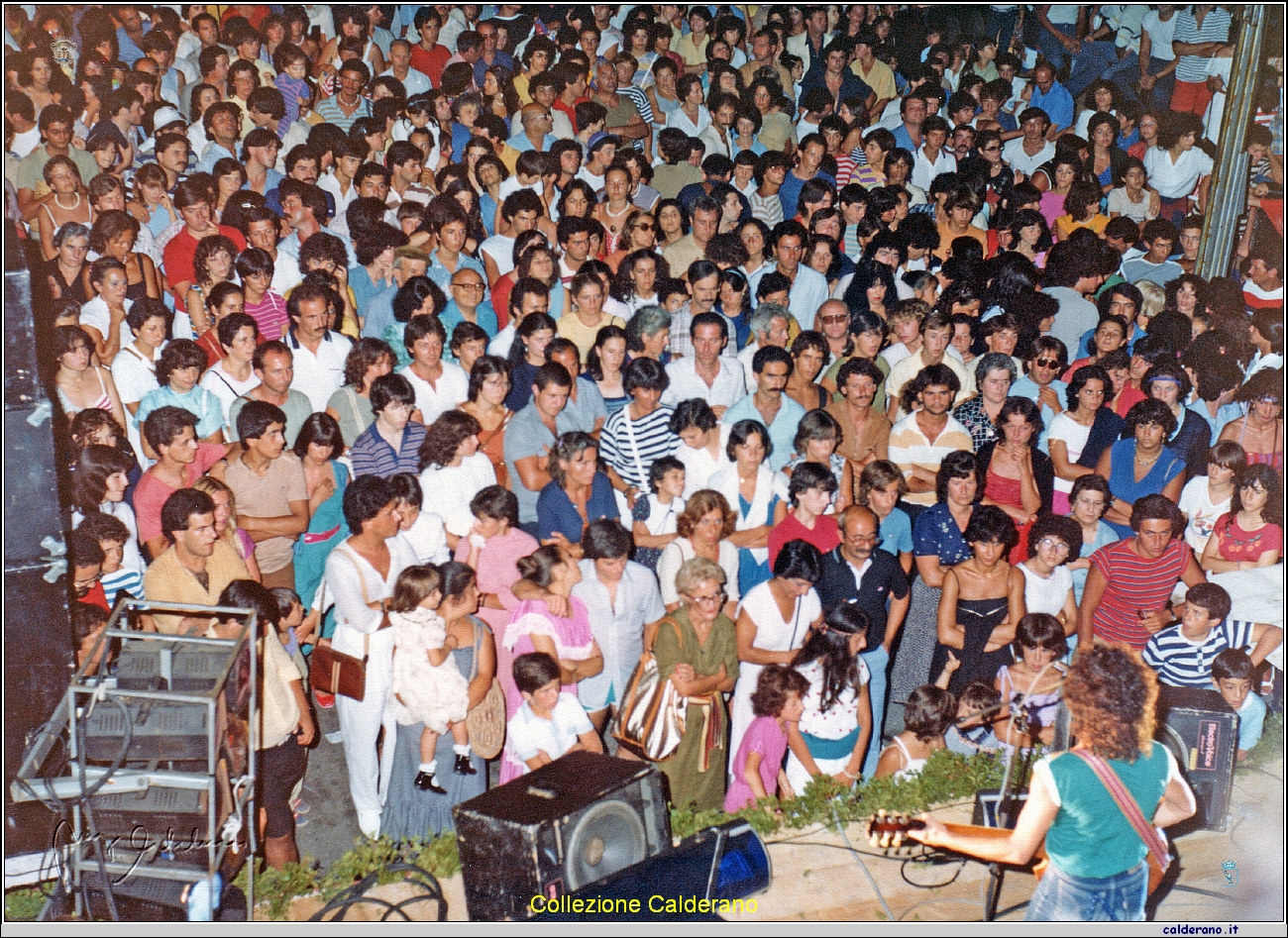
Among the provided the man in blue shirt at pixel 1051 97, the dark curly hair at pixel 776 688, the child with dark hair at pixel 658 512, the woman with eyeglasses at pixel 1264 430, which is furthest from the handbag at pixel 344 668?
the man in blue shirt at pixel 1051 97

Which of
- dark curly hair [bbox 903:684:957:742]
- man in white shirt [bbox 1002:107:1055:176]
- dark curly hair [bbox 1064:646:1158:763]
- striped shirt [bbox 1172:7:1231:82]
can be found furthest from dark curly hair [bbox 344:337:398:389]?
striped shirt [bbox 1172:7:1231:82]

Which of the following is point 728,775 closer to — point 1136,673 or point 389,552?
point 389,552

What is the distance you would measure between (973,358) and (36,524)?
541 cm

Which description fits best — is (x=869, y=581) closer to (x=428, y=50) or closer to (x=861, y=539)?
(x=861, y=539)

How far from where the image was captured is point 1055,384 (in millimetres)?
7184

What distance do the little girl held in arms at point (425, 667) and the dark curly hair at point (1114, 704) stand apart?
250cm

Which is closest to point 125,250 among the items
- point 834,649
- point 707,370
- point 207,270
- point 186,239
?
point 186,239

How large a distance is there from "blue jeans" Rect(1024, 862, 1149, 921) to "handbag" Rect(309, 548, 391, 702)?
284cm

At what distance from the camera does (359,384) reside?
21.0 feet

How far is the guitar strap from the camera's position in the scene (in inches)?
146

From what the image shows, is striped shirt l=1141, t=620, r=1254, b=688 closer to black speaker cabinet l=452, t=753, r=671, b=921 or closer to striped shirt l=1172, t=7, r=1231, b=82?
black speaker cabinet l=452, t=753, r=671, b=921

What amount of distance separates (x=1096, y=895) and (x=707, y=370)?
3764mm

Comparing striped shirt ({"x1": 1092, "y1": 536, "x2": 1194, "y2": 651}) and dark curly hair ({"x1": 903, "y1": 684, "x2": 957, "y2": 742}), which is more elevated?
striped shirt ({"x1": 1092, "y1": 536, "x2": 1194, "y2": 651})

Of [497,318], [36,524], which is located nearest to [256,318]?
[497,318]
